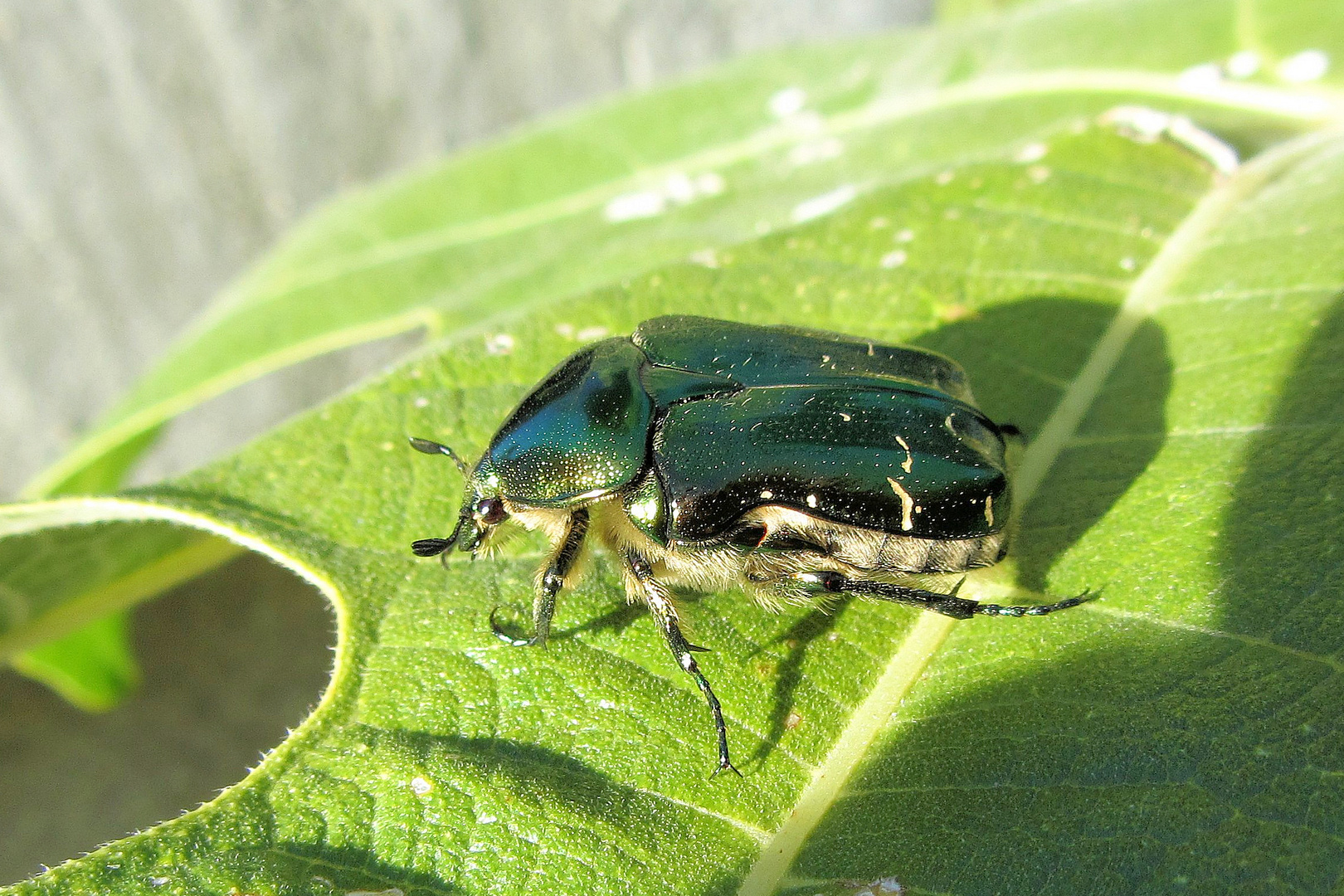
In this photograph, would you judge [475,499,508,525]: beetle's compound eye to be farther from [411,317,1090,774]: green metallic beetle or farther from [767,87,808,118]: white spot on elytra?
[767,87,808,118]: white spot on elytra

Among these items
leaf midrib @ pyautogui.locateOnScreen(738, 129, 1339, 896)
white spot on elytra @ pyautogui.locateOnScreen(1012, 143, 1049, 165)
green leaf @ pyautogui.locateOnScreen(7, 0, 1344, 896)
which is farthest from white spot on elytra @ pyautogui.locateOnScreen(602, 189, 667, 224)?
leaf midrib @ pyautogui.locateOnScreen(738, 129, 1339, 896)

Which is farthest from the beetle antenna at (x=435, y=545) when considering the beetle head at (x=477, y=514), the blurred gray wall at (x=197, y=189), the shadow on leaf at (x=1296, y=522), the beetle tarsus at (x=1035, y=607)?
the blurred gray wall at (x=197, y=189)

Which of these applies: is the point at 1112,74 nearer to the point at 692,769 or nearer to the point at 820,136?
the point at 820,136

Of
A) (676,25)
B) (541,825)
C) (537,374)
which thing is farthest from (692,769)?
(676,25)

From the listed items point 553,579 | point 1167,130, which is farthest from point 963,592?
point 1167,130

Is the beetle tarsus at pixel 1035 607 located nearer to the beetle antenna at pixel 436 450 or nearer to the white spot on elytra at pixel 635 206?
the beetle antenna at pixel 436 450

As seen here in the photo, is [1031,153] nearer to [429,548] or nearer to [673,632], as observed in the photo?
[673,632]

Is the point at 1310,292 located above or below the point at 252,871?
below
